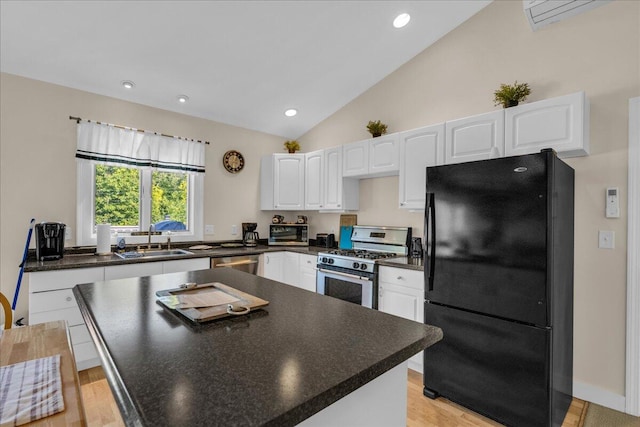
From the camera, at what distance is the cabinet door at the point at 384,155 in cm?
329

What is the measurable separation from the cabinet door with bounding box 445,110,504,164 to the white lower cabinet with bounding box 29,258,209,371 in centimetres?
303

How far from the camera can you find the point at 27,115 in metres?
2.88

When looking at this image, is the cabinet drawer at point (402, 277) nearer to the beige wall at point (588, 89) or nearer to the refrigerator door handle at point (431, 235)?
the refrigerator door handle at point (431, 235)

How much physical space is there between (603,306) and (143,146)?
4.42 m

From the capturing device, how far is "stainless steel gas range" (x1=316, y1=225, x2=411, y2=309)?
9.84 feet

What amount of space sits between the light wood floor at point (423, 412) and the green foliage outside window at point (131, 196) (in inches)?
64.5

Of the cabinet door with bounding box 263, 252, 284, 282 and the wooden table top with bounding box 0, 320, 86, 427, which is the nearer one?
the wooden table top with bounding box 0, 320, 86, 427

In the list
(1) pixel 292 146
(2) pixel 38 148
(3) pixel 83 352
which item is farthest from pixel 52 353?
(1) pixel 292 146

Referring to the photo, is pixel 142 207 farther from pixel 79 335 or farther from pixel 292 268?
pixel 292 268

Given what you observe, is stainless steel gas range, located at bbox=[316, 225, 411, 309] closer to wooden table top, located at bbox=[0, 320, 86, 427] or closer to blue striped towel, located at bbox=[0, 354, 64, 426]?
wooden table top, located at bbox=[0, 320, 86, 427]

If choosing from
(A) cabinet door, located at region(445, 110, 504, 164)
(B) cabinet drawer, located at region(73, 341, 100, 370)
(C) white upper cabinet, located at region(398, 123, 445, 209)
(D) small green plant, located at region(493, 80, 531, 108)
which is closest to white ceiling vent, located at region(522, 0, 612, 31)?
(D) small green plant, located at region(493, 80, 531, 108)

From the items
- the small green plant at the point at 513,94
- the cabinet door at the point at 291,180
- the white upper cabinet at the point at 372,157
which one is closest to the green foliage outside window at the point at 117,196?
the cabinet door at the point at 291,180

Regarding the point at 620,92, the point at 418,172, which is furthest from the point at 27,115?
the point at 620,92

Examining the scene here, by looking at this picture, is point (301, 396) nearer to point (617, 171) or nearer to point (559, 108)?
point (559, 108)
